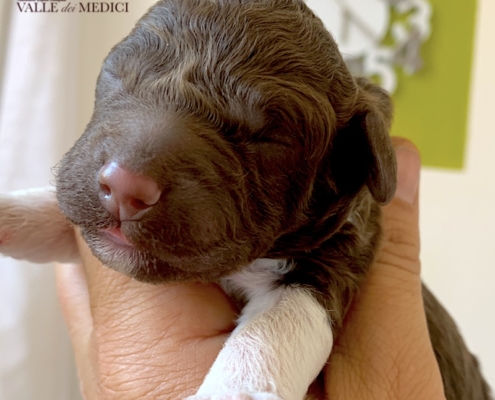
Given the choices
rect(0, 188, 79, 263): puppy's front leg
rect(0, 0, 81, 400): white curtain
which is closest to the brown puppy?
rect(0, 188, 79, 263): puppy's front leg

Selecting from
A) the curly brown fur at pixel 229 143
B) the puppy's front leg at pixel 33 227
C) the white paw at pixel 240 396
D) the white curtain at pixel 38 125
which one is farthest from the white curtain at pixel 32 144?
the white paw at pixel 240 396

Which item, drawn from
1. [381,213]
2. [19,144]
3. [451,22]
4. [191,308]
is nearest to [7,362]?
[19,144]

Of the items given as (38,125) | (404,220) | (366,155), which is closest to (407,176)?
(404,220)

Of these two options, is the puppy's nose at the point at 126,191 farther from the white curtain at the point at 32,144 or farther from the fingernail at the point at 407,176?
the white curtain at the point at 32,144

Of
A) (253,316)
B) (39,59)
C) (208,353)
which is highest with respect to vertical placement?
(39,59)

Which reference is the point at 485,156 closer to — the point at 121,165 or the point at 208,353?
the point at 208,353
